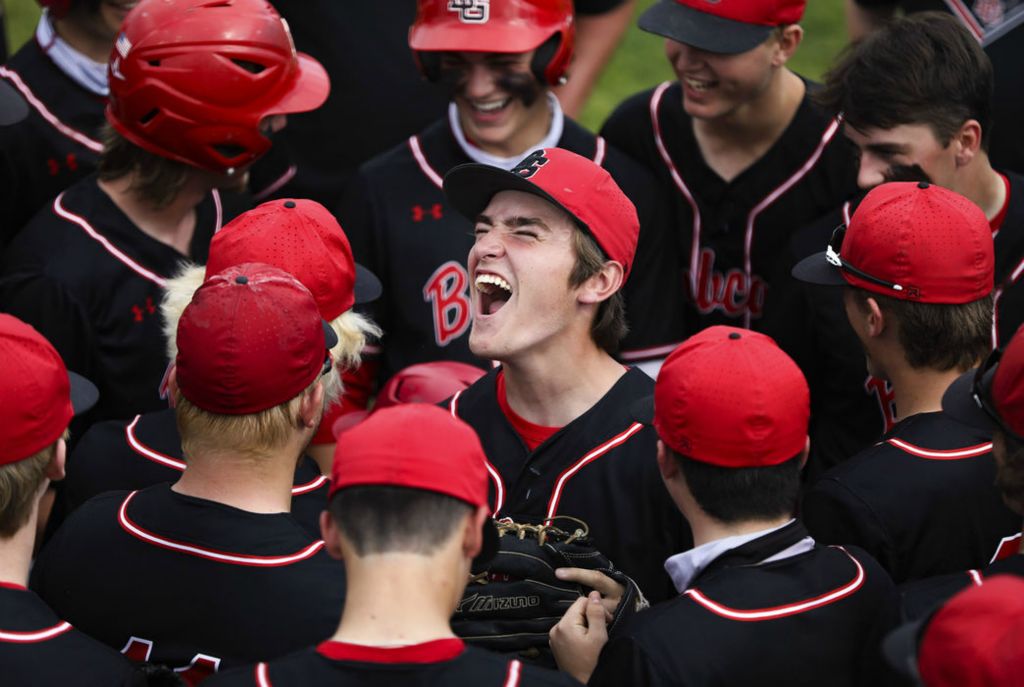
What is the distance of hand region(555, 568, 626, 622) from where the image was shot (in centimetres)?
324

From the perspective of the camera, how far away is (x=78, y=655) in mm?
2793

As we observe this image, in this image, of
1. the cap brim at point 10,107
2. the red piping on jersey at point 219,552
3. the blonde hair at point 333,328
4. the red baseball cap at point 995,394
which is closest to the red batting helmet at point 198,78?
the cap brim at point 10,107

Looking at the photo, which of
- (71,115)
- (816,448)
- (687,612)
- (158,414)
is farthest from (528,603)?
(71,115)

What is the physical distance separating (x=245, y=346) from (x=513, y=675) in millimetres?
1067

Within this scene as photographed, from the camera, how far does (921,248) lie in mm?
3805

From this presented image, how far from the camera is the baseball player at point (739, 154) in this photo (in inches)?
196

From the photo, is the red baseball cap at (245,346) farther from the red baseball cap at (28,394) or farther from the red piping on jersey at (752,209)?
the red piping on jersey at (752,209)

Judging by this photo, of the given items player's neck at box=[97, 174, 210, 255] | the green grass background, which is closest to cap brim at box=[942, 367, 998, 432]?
player's neck at box=[97, 174, 210, 255]

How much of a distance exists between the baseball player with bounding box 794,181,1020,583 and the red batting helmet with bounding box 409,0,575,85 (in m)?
1.34

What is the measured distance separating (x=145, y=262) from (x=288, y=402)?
1568 millimetres

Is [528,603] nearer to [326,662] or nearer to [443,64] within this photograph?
[326,662]

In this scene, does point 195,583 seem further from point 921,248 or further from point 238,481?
point 921,248

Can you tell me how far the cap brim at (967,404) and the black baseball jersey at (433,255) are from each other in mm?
1681

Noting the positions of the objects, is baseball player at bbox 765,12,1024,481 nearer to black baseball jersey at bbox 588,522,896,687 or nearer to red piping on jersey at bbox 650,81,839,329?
red piping on jersey at bbox 650,81,839,329
